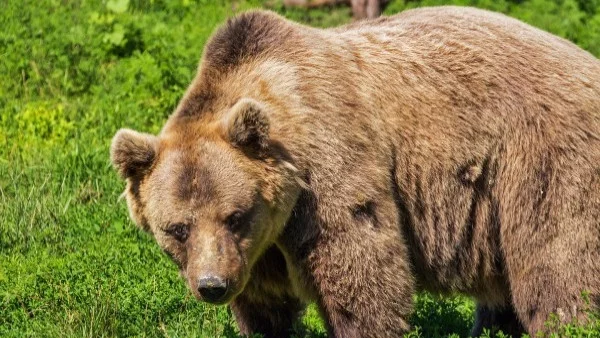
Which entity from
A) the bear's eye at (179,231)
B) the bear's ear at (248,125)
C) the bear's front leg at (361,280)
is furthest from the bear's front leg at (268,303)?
the bear's ear at (248,125)

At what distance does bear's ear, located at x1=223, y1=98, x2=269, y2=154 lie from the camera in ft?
18.5

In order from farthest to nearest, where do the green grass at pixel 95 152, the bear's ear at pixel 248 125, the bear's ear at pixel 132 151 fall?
the green grass at pixel 95 152, the bear's ear at pixel 132 151, the bear's ear at pixel 248 125

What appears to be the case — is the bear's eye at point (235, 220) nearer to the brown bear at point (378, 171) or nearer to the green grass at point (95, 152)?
the brown bear at point (378, 171)

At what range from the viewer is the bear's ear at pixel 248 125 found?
563 centimetres

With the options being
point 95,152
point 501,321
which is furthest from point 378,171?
point 95,152

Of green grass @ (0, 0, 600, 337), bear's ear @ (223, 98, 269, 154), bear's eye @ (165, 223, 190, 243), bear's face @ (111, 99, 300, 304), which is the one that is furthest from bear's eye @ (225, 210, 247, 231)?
green grass @ (0, 0, 600, 337)

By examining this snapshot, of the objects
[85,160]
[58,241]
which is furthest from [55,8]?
[58,241]

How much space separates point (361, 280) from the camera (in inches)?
231

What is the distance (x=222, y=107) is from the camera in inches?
236

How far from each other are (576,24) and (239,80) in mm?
7458

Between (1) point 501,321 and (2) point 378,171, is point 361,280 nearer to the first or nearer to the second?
(2) point 378,171

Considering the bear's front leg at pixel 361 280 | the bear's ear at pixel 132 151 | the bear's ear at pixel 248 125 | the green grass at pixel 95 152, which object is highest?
the bear's ear at pixel 248 125

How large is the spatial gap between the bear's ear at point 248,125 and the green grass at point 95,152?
139 centimetres

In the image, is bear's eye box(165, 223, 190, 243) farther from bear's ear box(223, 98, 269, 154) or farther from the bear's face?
bear's ear box(223, 98, 269, 154)
